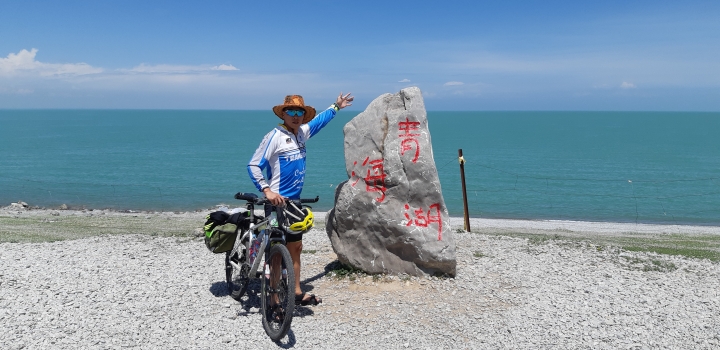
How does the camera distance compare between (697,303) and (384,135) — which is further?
(384,135)

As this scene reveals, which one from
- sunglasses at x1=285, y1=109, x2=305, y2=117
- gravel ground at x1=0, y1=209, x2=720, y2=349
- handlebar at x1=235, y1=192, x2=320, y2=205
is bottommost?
gravel ground at x1=0, y1=209, x2=720, y2=349

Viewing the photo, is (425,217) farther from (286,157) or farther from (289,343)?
(289,343)

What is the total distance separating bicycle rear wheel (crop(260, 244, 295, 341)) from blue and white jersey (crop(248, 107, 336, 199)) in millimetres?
820

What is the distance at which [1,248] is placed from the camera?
985 cm

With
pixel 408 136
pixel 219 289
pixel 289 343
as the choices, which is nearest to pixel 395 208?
pixel 408 136

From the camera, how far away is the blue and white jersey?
21.8ft

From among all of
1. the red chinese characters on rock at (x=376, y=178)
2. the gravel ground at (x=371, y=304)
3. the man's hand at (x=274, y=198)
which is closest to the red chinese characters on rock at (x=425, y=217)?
the red chinese characters on rock at (x=376, y=178)

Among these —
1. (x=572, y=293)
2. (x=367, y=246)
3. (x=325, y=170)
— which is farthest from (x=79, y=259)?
(x=325, y=170)

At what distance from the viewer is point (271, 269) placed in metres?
6.46

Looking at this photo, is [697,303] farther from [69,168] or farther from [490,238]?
[69,168]

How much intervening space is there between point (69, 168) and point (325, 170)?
77.1 ft

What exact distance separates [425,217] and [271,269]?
2866 mm

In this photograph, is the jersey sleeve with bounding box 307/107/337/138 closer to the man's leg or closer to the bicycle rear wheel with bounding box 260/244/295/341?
the man's leg

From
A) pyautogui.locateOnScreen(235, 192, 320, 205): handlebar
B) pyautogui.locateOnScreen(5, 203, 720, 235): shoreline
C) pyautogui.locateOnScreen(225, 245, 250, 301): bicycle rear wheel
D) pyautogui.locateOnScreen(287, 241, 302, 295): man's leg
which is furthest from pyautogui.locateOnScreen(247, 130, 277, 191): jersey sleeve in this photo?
pyautogui.locateOnScreen(5, 203, 720, 235): shoreline
